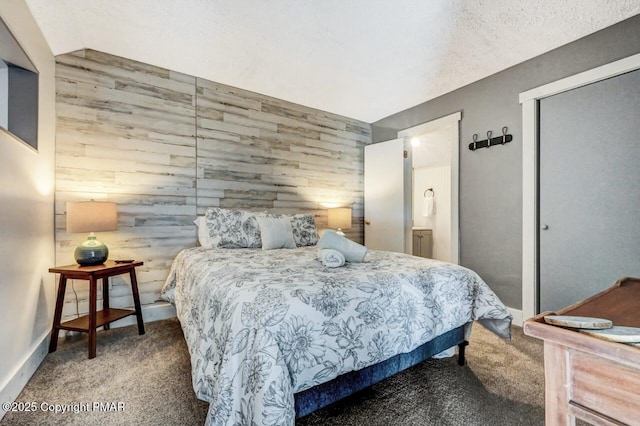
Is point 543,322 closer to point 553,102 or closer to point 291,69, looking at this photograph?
point 553,102

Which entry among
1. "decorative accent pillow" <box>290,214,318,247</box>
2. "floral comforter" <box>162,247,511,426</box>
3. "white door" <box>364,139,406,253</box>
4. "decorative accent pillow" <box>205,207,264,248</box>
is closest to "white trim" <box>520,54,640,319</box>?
"floral comforter" <box>162,247,511,426</box>

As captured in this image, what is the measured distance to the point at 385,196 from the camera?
3.94 m

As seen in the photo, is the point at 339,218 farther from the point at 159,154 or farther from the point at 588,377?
the point at 588,377

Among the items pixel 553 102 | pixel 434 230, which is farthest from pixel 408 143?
pixel 434 230

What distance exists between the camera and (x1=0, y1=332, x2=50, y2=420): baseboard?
1.44 meters

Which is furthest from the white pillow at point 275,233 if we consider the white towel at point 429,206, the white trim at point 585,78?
the white towel at point 429,206

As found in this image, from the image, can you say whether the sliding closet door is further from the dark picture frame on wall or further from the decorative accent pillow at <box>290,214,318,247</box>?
the dark picture frame on wall

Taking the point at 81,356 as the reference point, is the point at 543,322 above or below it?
above

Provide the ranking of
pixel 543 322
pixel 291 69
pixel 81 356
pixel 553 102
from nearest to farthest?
pixel 543 322, pixel 81 356, pixel 553 102, pixel 291 69

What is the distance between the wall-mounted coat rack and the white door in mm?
885

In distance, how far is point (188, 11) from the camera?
2.04 meters

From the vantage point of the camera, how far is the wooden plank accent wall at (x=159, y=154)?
2455 mm

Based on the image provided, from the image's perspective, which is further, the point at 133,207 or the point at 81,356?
the point at 133,207

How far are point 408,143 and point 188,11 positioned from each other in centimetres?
285
